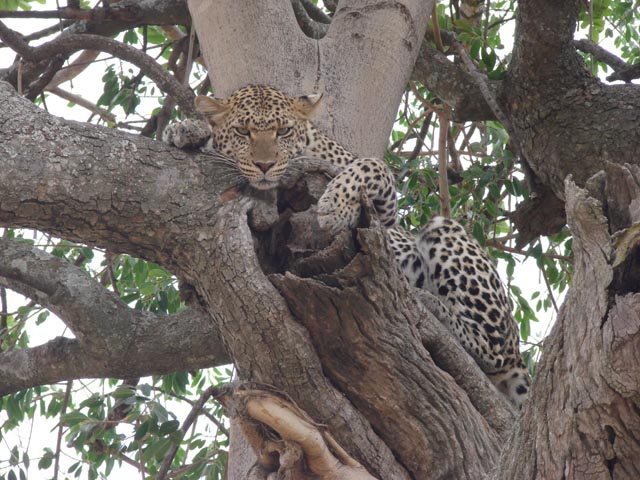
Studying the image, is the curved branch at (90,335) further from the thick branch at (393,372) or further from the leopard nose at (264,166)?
the thick branch at (393,372)

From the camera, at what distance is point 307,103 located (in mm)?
5602

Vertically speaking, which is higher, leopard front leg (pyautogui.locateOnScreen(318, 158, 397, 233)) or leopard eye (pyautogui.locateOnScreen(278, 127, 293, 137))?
leopard eye (pyautogui.locateOnScreen(278, 127, 293, 137))

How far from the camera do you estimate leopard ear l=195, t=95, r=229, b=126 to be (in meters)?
5.73

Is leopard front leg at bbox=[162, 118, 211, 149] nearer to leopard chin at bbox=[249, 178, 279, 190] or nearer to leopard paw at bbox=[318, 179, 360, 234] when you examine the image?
leopard chin at bbox=[249, 178, 279, 190]

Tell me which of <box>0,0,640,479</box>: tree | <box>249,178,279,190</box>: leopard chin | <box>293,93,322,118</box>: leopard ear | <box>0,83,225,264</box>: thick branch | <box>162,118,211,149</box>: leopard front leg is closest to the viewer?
<box>0,0,640,479</box>: tree

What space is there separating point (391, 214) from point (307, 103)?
0.85 m

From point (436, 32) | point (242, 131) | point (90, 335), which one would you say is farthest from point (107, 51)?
point (436, 32)

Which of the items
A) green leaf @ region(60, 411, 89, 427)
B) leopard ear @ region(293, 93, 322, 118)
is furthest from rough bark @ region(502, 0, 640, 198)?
green leaf @ region(60, 411, 89, 427)

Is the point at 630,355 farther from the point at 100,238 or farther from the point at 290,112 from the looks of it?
the point at 290,112

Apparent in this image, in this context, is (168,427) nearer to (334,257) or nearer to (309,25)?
(334,257)

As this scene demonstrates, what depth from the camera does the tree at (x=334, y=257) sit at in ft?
8.82

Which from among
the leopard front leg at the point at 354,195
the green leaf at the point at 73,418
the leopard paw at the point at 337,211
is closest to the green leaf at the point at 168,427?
the green leaf at the point at 73,418

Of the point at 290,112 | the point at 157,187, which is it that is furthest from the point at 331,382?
the point at 290,112

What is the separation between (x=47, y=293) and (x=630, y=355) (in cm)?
338
